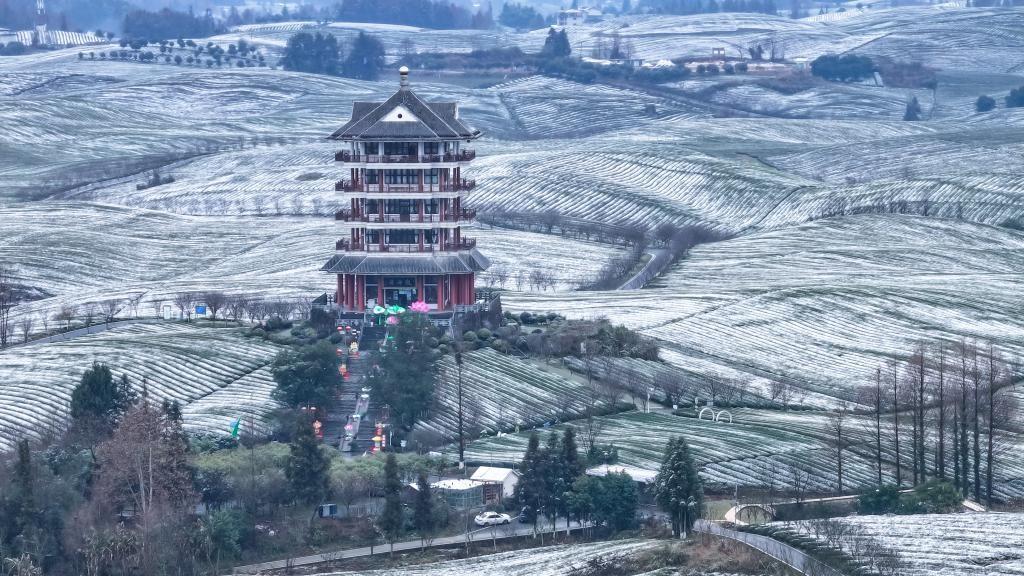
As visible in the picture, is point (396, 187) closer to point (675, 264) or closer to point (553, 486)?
point (553, 486)

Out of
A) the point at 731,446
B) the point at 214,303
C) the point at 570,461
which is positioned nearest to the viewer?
the point at 570,461

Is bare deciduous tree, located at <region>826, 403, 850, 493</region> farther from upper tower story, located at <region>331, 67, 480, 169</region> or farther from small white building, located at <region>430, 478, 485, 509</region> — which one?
upper tower story, located at <region>331, 67, 480, 169</region>

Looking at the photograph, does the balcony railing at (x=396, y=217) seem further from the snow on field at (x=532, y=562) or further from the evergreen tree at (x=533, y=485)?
the snow on field at (x=532, y=562)

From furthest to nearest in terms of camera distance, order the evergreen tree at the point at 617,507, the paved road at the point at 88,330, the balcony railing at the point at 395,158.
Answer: the paved road at the point at 88,330 → the balcony railing at the point at 395,158 → the evergreen tree at the point at 617,507

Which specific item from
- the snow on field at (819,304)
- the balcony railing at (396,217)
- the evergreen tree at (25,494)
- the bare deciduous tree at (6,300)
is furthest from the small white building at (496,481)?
the bare deciduous tree at (6,300)

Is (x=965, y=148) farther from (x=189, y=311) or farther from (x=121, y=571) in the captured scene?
(x=121, y=571)

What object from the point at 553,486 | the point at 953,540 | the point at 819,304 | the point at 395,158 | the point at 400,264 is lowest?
the point at 819,304

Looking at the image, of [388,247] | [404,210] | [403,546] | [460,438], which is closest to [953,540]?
[403,546]
